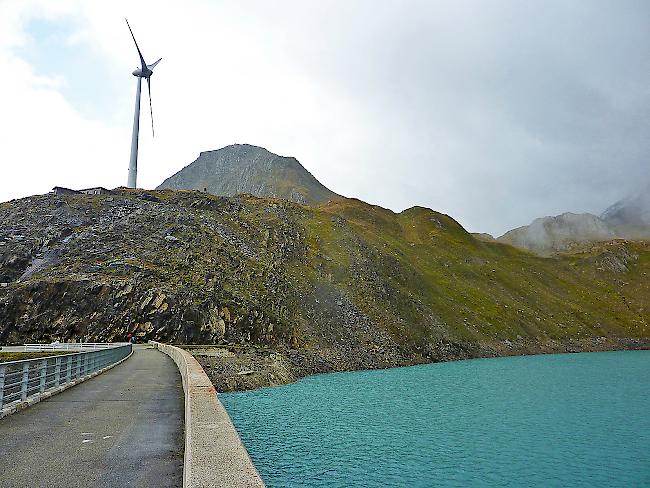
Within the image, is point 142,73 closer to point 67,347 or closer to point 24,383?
point 67,347

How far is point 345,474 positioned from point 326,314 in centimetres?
7225

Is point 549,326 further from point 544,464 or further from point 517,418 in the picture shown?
point 544,464

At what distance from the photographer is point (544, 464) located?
2472 centimetres

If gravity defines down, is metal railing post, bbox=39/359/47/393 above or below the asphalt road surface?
above

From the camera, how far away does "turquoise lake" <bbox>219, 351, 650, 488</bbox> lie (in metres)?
22.1

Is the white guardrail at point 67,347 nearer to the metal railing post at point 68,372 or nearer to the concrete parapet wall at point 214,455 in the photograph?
the metal railing post at point 68,372

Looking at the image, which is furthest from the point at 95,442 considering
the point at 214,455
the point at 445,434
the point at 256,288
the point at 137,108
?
the point at 137,108

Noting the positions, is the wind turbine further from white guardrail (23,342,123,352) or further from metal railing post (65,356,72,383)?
metal railing post (65,356,72,383)

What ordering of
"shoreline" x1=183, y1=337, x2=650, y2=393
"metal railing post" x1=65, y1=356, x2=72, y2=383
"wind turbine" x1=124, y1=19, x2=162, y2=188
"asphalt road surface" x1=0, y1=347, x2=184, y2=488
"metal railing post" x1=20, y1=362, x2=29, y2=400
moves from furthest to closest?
"wind turbine" x1=124, y1=19, x2=162, y2=188
"shoreline" x1=183, y1=337, x2=650, y2=393
"metal railing post" x1=65, y1=356, x2=72, y2=383
"metal railing post" x1=20, y1=362, x2=29, y2=400
"asphalt road surface" x1=0, y1=347, x2=184, y2=488

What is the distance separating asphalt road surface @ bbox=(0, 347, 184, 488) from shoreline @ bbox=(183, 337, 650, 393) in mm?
28144

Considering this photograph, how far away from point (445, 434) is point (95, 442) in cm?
2376

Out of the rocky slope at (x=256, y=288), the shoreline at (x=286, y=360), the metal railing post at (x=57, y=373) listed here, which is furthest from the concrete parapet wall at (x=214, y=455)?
the rocky slope at (x=256, y=288)

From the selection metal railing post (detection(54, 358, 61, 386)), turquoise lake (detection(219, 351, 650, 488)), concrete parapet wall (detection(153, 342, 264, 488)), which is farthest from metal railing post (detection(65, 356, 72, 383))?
concrete parapet wall (detection(153, 342, 264, 488))

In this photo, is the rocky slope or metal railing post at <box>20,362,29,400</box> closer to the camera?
metal railing post at <box>20,362,29,400</box>
